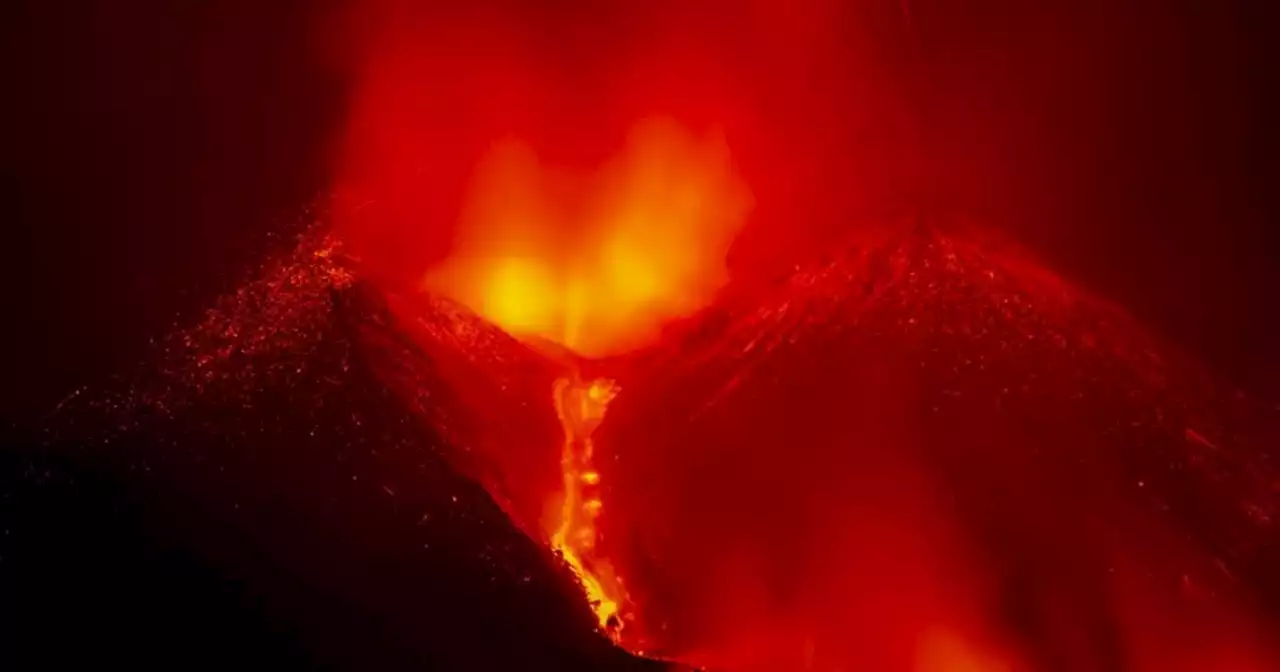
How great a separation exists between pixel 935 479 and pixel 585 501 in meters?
2.77

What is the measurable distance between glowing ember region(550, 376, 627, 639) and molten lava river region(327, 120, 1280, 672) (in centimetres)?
3

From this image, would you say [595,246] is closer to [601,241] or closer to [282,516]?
[601,241]

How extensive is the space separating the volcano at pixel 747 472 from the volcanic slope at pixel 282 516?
0.03 metres

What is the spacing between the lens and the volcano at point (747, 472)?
7.97 m

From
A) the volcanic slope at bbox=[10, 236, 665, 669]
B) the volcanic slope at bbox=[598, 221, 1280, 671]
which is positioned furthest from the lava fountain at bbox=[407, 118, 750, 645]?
the volcanic slope at bbox=[10, 236, 665, 669]

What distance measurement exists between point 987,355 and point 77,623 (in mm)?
7201

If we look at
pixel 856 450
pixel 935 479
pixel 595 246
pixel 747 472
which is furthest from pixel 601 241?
pixel 935 479

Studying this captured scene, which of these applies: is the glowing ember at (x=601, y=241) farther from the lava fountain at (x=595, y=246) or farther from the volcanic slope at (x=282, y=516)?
the volcanic slope at (x=282, y=516)

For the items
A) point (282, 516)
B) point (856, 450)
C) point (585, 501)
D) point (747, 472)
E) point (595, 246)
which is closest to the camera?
point (282, 516)

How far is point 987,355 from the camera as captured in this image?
33.9ft

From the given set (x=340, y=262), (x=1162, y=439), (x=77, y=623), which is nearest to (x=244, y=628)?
(x=77, y=623)

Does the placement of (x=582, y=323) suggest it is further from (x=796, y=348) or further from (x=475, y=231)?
(x=796, y=348)

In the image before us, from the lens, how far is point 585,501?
960 centimetres

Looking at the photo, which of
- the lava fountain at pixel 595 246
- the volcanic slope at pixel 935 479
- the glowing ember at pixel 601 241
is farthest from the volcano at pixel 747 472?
the glowing ember at pixel 601 241
